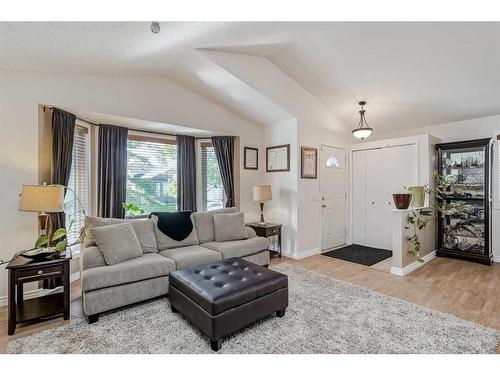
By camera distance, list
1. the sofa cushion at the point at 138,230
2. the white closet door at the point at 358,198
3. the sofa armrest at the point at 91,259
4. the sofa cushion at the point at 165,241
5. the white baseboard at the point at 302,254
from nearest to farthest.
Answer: the sofa armrest at the point at 91,259, the sofa cushion at the point at 138,230, the sofa cushion at the point at 165,241, the white baseboard at the point at 302,254, the white closet door at the point at 358,198

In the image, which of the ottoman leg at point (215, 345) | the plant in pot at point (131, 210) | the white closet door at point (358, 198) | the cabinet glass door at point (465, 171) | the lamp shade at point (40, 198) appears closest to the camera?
the ottoman leg at point (215, 345)

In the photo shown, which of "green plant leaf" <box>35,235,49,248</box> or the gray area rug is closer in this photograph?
the gray area rug

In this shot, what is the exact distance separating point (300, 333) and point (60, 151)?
3257mm

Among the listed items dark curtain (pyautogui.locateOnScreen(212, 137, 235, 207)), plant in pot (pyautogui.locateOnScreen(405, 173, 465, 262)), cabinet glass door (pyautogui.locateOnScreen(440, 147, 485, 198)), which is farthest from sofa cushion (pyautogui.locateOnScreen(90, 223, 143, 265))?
cabinet glass door (pyautogui.locateOnScreen(440, 147, 485, 198))

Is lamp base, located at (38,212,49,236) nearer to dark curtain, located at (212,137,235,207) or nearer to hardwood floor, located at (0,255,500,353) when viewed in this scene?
hardwood floor, located at (0,255,500,353)

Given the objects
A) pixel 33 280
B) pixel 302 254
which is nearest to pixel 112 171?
pixel 33 280

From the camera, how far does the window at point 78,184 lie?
3.37 metres

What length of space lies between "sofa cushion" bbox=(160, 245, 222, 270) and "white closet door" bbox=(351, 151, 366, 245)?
3.34 meters

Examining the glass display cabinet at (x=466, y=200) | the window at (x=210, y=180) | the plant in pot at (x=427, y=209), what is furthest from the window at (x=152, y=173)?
the glass display cabinet at (x=466, y=200)

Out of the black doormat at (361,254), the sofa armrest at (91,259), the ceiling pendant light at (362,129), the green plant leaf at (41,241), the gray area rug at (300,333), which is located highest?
the ceiling pendant light at (362,129)

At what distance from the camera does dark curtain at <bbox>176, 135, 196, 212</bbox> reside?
4.34 meters

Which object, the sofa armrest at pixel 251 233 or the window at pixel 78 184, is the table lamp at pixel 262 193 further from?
the window at pixel 78 184

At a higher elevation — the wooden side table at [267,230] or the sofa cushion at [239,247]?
the wooden side table at [267,230]

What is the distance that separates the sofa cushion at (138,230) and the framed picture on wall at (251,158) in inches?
81.9
